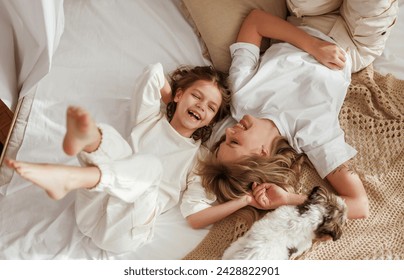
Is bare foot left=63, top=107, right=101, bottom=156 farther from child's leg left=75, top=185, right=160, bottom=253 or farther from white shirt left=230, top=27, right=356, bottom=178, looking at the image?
white shirt left=230, top=27, right=356, bottom=178

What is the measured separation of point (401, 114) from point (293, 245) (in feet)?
1.65

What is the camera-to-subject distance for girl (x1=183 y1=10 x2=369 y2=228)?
1146 millimetres

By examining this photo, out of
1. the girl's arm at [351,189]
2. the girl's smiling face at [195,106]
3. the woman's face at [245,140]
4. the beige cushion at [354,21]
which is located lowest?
the girl's arm at [351,189]

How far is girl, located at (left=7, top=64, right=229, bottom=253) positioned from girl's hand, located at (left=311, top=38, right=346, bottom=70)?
0.27 metres

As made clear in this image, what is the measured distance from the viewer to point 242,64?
4.30ft

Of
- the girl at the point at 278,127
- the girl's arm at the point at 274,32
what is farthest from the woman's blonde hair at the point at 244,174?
the girl's arm at the point at 274,32

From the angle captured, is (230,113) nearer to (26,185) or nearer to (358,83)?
(358,83)

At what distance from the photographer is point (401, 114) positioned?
4.13ft

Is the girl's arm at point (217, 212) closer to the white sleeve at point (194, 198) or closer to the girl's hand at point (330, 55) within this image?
the white sleeve at point (194, 198)

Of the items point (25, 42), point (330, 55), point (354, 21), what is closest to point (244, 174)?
point (330, 55)

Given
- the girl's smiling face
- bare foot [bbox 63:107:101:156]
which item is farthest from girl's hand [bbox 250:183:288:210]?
bare foot [bbox 63:107:101:156]

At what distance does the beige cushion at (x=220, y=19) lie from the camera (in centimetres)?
136

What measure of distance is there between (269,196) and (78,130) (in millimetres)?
520
